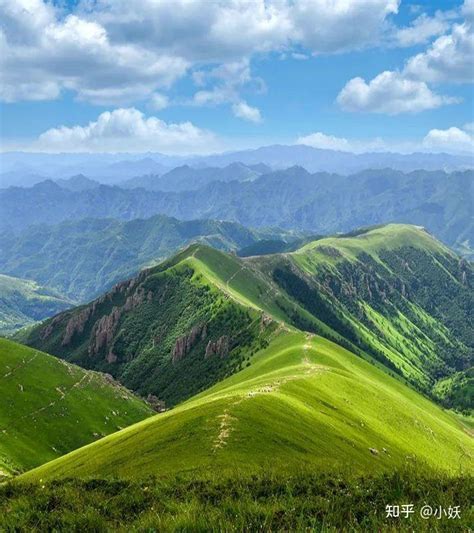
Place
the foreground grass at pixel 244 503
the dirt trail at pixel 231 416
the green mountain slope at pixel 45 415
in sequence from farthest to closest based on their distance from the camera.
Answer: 1. the green mountain slope at pixel 45 415
2. the dirt trail at pixel 231 416
3. the foreground grass at pixel 244 503

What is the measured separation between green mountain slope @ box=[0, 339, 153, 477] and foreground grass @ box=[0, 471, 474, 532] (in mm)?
105359

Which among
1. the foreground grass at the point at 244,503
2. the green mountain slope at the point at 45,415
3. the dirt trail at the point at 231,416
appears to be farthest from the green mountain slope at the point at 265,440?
the green mountain slope at the point at 45,415

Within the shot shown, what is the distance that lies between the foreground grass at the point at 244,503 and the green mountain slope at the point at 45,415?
4148 inches

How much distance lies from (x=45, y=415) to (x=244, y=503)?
166 m

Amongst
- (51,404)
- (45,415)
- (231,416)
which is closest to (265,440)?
(231,416)

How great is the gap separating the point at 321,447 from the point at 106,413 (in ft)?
419

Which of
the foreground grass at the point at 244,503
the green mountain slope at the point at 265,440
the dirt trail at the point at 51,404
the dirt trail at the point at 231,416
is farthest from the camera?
the dirt trail at the point at 51,404

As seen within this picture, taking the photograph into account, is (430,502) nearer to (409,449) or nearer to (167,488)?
(167,488)

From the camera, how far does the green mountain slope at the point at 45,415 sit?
140 meters

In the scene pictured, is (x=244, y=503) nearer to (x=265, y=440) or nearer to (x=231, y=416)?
(x=265, y=440)

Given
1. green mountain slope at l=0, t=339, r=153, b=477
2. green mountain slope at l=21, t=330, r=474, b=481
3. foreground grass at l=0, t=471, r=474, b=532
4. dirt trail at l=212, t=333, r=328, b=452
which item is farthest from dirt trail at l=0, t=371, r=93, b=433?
foreground grass at l=0, t=471, r=474, b=532

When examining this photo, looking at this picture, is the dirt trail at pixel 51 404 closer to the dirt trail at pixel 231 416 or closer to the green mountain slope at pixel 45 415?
the green mountain slope at pixel 45 415

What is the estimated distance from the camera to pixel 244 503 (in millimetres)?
19766

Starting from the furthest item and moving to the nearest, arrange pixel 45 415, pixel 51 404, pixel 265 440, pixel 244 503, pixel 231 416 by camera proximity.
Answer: pixel 51 404 < pixel 45 415 < pixel 231 416 < pixel 265 440 < pixel 244 503
